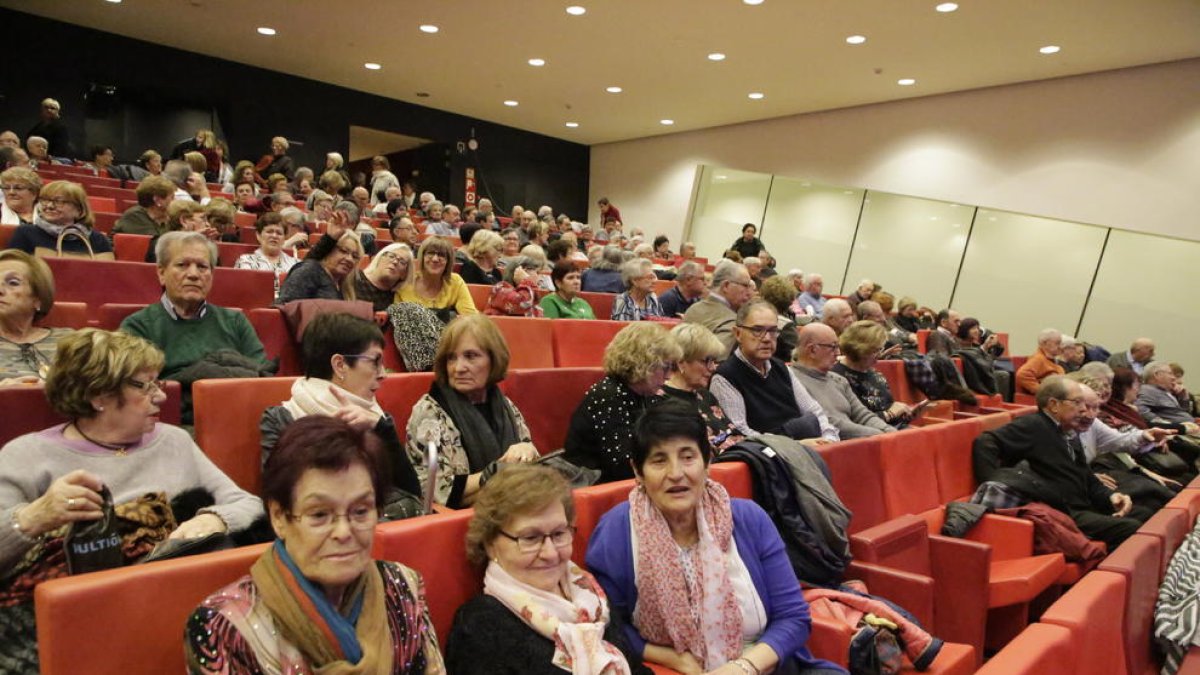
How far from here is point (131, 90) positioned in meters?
9.06

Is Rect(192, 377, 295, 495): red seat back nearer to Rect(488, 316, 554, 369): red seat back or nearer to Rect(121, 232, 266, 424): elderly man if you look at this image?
Rect(121, 232, 266, 424): elderly man

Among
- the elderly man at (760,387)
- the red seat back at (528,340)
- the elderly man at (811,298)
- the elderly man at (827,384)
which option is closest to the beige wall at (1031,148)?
the elderly man at (811,298)

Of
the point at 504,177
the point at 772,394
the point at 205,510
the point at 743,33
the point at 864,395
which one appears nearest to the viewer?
the point at 205,510

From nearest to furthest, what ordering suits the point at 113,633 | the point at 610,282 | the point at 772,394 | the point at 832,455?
the point at 113,633, the point at 832,455, the point at 772,394, the point at 610,282

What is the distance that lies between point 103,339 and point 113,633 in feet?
1.92

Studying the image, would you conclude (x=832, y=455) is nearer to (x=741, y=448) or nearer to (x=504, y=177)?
(x=741, y=448)

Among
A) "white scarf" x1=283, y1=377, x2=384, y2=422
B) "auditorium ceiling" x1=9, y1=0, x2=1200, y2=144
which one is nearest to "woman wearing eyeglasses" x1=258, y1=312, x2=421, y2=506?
"white scarf" x1=283, y1=377, x2=384, y2=422

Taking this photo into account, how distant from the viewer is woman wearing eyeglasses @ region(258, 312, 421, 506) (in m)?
1.73

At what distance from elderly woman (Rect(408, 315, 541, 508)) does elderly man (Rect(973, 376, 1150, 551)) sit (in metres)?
1.95

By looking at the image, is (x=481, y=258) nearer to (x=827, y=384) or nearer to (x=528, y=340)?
(x=528, y=340)

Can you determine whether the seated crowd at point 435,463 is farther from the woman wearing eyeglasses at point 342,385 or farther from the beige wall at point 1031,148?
the beige wall at point 1031,148

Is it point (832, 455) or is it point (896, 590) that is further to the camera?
point (832, 455)

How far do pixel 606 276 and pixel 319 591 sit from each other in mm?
4300

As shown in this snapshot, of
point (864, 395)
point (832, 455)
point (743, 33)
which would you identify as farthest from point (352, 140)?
point (832, 455)
